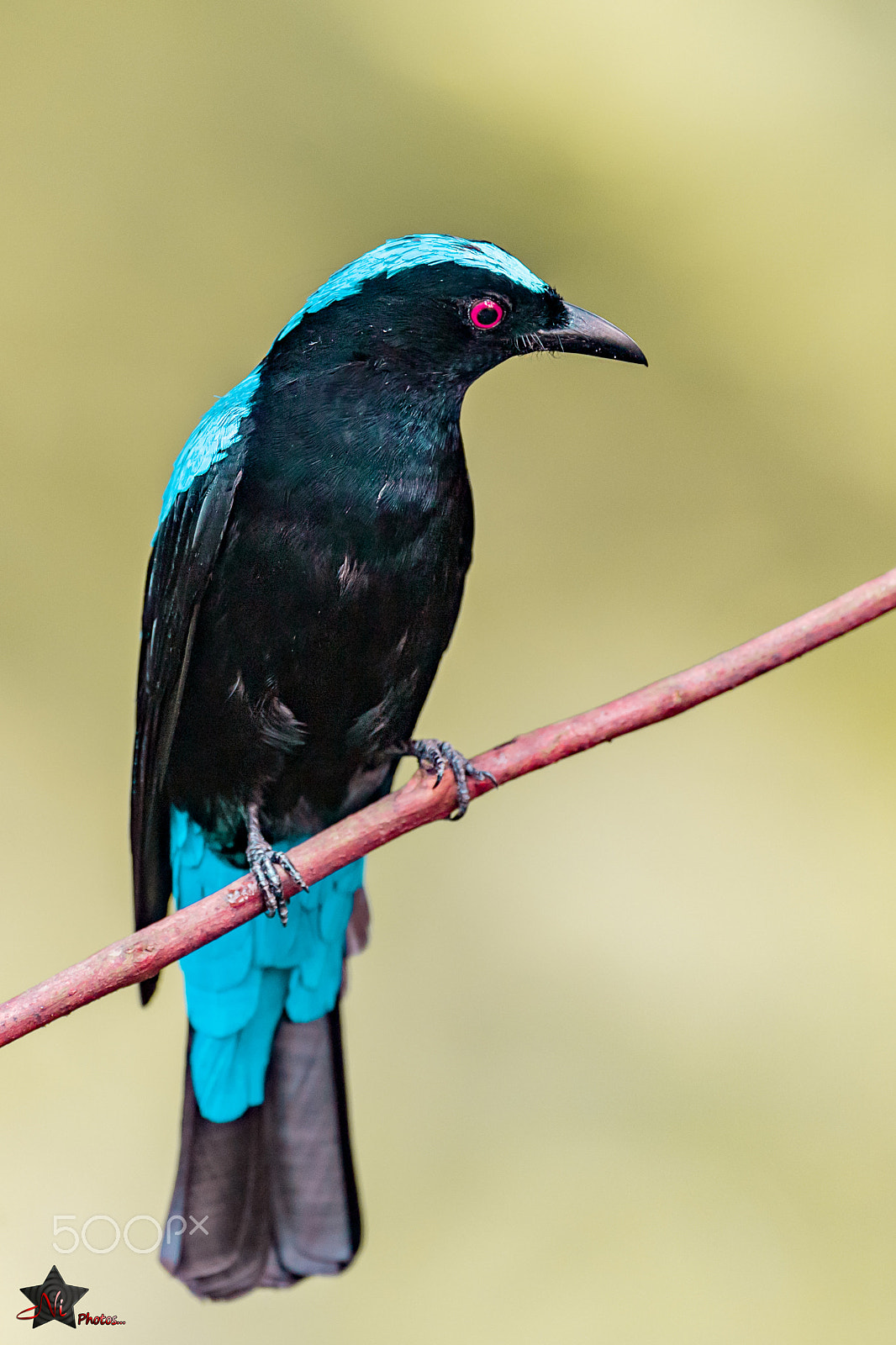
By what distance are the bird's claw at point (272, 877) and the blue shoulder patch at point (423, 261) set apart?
116 centimetres

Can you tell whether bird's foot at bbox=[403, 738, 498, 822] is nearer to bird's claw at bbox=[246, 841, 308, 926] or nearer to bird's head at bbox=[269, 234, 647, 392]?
bird's claw at bbox=[246, 841, 308, 926]

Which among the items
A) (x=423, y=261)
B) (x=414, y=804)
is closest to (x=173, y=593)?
(x=414, y=804)

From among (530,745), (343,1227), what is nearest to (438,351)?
(530,745)

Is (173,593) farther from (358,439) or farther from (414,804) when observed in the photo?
(414,804)

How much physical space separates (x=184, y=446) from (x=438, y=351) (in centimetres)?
66

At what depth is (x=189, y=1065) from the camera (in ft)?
9.87

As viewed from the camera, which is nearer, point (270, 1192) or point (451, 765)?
point (451, 765)

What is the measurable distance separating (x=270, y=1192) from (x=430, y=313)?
2162mm

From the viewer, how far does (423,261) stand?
2.46m

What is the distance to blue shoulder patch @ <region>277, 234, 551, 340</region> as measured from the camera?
97.3 inches

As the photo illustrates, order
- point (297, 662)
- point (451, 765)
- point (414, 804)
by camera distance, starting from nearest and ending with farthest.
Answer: point (414, 804)
point (451, 765)
point (297, 662)

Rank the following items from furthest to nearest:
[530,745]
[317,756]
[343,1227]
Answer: [343,1227], [317,756], [530,745]

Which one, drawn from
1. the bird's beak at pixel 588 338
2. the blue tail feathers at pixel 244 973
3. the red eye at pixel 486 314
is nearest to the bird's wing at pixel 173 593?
the blue tail feathers at pixel 244 973

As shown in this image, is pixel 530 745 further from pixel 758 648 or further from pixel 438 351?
pixel 438 351
